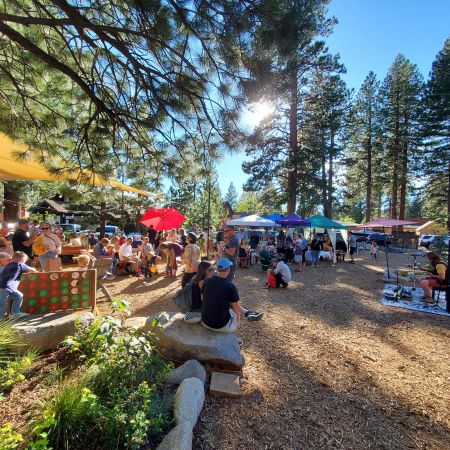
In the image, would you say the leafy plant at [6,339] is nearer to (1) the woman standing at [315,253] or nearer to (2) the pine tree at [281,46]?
(2) the pine tree at [281,46]

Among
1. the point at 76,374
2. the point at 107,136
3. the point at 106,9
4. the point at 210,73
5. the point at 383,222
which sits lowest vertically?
the point at 76,374

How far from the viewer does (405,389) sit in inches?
125

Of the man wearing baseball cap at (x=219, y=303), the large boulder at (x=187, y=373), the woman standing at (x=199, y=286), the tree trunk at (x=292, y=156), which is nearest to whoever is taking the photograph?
the large boulder at (x=187, y=373)

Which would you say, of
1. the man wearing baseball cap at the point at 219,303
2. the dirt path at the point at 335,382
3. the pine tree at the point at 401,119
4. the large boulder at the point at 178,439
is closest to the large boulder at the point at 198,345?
the man wearing baseball cap at the point at 219,303

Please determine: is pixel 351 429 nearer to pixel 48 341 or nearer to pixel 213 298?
pixel 213 298

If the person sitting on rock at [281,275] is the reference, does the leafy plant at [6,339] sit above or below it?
above

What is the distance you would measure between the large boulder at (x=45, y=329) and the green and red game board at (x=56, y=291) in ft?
0.85

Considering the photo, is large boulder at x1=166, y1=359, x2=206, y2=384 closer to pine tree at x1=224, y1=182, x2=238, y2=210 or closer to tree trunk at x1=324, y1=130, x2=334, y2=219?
tree trunk at x1=324, y1=130, x2=334, y2=219

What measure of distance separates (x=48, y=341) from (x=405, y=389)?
4.15 metres

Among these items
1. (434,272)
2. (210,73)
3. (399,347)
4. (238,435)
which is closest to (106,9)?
(210,73)

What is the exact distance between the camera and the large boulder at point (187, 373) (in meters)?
2.77

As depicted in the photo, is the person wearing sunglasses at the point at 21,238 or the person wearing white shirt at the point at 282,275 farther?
the person wearing white shirt at the point at 282,275

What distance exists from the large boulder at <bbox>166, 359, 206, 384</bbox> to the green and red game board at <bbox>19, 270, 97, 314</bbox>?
2002mm

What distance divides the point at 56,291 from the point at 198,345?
2.22 metres
